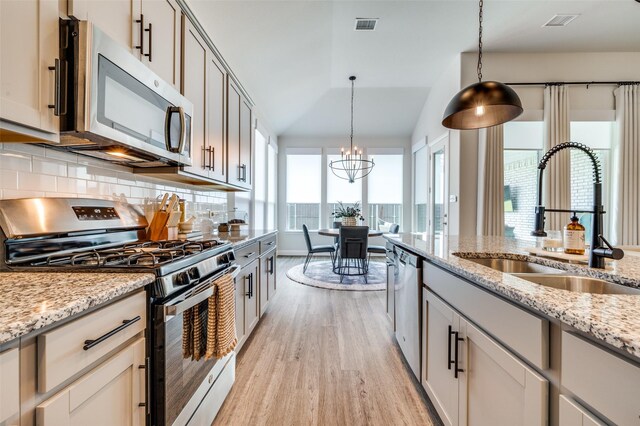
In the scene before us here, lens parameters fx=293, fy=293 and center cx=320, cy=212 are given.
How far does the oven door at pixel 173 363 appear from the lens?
104cm

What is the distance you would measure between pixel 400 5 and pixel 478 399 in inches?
143

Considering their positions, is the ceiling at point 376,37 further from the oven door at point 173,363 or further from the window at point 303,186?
the oven door at point 173,363

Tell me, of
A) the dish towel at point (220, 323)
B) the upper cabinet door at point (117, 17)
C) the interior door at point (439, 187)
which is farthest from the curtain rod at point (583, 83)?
the dish towel at point (220, 323)

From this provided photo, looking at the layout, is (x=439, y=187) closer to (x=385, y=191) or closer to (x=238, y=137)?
(x=385, y=191)

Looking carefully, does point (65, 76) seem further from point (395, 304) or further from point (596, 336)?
point (395, 304)

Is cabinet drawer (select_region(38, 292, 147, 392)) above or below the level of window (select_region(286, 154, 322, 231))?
below

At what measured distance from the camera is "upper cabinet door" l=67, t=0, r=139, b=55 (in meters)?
1.13

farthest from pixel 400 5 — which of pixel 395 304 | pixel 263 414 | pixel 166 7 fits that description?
pixel 263 414

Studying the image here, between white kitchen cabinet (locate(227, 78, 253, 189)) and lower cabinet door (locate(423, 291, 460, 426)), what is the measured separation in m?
2.07

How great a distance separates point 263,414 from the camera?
165 centimetres

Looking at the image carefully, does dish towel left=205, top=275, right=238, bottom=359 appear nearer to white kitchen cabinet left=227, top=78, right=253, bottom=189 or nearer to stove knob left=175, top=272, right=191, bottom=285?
stove knob left=175, top=272, right=191, bottom=285

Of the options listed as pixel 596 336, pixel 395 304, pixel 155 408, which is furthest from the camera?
pixel 395 304

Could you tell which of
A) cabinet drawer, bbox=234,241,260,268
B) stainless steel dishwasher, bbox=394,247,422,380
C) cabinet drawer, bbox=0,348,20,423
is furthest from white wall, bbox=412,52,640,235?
cabinet drawer, bbox=0,348,20,423

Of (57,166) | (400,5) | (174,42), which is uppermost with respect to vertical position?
(400,5)
